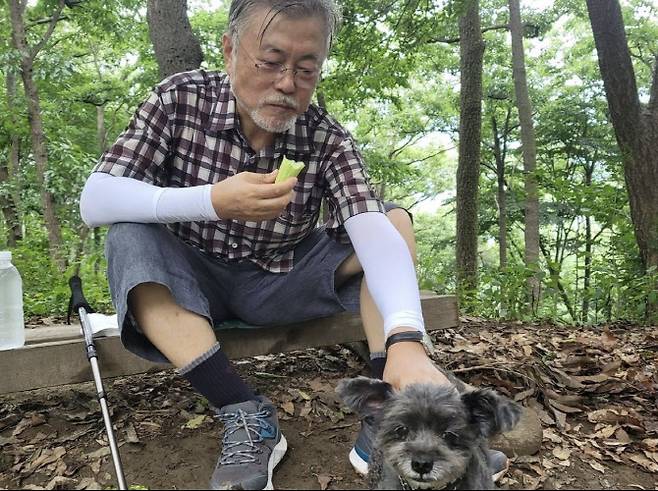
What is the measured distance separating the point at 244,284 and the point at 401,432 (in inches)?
53.8

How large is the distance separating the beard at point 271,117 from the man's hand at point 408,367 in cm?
124

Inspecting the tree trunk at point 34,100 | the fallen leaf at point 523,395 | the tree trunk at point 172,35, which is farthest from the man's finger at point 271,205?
the tree trunk at point 34,100

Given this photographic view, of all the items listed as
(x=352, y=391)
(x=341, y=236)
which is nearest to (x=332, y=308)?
(x=341, y=236)

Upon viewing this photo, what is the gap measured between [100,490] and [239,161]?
1.65 m

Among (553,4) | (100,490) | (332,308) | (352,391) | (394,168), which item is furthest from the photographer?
(394,168)

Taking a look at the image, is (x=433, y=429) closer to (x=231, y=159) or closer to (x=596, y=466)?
(x=596, y=466)

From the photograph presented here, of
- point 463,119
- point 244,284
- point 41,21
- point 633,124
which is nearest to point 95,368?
point 244,284

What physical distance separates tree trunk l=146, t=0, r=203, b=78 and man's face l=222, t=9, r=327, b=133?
90.4 inches

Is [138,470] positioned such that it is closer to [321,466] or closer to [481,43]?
[321,466]

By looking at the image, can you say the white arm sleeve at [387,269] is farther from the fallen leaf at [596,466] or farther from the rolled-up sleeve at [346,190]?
the fallen leaf at [596,466]

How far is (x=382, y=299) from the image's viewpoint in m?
2.39

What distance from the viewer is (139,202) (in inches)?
91.5

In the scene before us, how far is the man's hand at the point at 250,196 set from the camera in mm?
2158

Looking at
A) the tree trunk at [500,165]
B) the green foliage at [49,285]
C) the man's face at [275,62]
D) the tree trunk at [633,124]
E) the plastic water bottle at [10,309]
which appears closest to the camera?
the man's face at [275,62]
